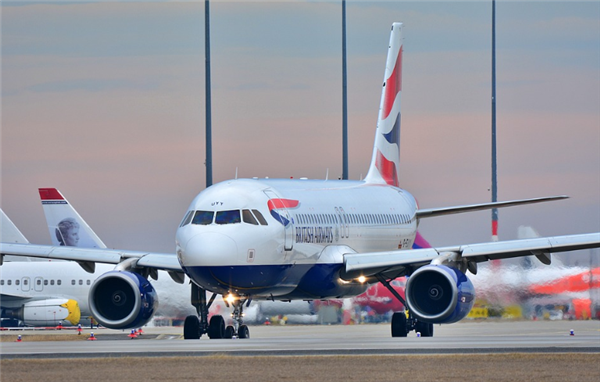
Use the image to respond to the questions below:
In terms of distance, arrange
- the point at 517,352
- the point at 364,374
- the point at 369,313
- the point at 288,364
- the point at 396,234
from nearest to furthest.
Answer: the point at 364,374 → the point at 288,364 → the point at 517,352 → the point at 396,234 → the point at 369,313

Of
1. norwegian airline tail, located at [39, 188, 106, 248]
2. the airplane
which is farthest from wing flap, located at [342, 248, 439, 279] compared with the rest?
norwegian airline tail, located at [39, 188, 106, 248]

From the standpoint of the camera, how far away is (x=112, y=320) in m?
38.6

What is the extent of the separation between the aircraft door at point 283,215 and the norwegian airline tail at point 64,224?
43786 mm

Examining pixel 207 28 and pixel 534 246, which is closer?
pixel 534 246

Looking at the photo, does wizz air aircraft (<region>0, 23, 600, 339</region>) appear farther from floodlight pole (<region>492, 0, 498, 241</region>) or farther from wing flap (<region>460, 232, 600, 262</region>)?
floodlight pole (<region>492, 0, 498, 241</region>)

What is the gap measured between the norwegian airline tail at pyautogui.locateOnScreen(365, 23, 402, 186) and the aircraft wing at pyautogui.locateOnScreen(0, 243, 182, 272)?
1366 centimetres

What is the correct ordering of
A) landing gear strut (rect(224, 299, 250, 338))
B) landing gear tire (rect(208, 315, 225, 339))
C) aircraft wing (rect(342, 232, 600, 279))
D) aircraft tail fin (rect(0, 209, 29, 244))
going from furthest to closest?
aircraft tail fin (rect(0, 209, 29, 244)), landing gear tire (rect(208, 315, 225, 339)), landing gear strut (rect(224, 299, 250, 338)), aircraft wing (rect(342, 232, 600, 279))

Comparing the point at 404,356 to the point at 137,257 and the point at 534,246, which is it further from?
the point at 137,257

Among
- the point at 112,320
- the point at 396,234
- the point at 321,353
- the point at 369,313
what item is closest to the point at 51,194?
the point at 369,313

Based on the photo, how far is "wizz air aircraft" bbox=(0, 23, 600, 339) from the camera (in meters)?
36.2

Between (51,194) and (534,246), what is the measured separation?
52047 mm

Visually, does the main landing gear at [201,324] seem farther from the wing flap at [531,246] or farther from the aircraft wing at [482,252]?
the wing flap at [531,246]

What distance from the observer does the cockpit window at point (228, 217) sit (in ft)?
120

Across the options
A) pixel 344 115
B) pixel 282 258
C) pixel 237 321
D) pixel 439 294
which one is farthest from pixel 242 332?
pixel 344 115
